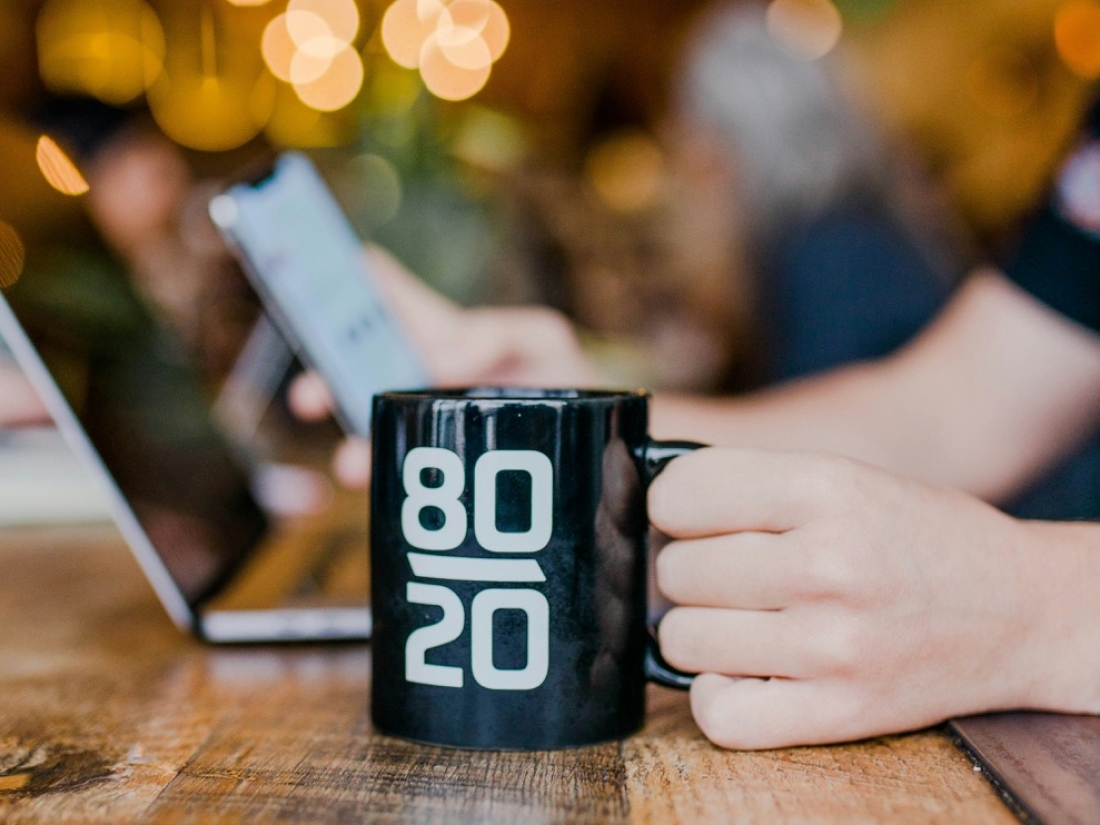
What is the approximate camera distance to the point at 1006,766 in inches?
16.0

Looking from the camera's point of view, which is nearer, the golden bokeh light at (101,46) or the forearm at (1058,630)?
the forearm at (1058,630)

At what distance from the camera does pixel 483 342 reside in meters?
0.97

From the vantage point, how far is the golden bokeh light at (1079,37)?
13.2 ft

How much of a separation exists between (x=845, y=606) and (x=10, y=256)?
0.50 m

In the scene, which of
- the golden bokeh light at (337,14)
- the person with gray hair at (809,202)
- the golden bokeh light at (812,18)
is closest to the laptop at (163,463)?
the person with gray hair at (809,202)

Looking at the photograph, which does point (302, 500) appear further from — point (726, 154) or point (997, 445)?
point (726, 154)

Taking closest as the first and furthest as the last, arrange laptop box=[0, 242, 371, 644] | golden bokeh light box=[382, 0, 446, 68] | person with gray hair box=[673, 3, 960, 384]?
laptop box=[0, 242, 371, 644] < person with gray hair box=[673, 3, 960, 384] < golden bokeh light box=[382, 0, 446, 68]

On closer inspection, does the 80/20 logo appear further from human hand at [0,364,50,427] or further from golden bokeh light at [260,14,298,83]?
golden bokeh light at [260,14,298,83]

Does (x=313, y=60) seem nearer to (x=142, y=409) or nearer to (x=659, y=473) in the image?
(x=142, y=409)

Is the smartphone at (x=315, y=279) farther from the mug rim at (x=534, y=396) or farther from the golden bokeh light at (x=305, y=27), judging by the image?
the golden bokeh light at (x=305, y=27)

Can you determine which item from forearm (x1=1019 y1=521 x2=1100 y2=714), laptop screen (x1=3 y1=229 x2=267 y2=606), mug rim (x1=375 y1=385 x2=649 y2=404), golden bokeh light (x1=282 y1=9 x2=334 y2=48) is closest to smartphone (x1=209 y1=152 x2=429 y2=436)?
laptop screen (x1=3 y1=229 x2=267 y2=606)

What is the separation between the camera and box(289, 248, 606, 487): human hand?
3.16ft

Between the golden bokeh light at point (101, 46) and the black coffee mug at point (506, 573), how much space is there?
11.8 feet

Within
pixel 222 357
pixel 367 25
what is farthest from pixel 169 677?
pixel 367 25
